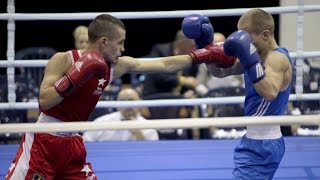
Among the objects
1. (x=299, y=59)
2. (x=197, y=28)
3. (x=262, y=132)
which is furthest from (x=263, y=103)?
(x=299, y=59)

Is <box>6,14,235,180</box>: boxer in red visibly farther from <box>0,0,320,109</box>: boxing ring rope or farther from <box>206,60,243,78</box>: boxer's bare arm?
<box>0,0,320,109</box>: boxing ring rope

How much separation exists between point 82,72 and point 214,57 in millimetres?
685

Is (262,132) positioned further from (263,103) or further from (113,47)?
(113,47)

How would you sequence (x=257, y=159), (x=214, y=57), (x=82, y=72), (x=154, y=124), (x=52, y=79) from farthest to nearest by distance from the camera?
(x=214, y=57) → (x=257, y=159) → (x=52, y=79) → (x=82, y=72) → (x=154, y=124)

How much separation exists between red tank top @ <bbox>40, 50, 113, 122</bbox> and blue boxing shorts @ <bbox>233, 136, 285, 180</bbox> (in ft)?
2.09

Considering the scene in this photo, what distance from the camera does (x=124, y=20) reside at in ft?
22.8

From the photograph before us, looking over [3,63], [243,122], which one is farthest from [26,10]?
[243,122]

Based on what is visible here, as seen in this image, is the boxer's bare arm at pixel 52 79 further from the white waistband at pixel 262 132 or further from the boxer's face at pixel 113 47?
the white waistband at pixel 262 132

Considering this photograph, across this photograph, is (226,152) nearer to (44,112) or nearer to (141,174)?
(141,174)

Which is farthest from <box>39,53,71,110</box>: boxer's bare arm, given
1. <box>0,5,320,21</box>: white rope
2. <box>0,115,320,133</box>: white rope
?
<box>0,5,320,21</box>: white rope

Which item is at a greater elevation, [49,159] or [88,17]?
[88,17]

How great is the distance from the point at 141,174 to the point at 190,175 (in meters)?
0.26

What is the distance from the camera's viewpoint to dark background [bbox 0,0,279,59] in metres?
6.92

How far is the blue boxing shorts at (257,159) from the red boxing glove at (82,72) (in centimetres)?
68
